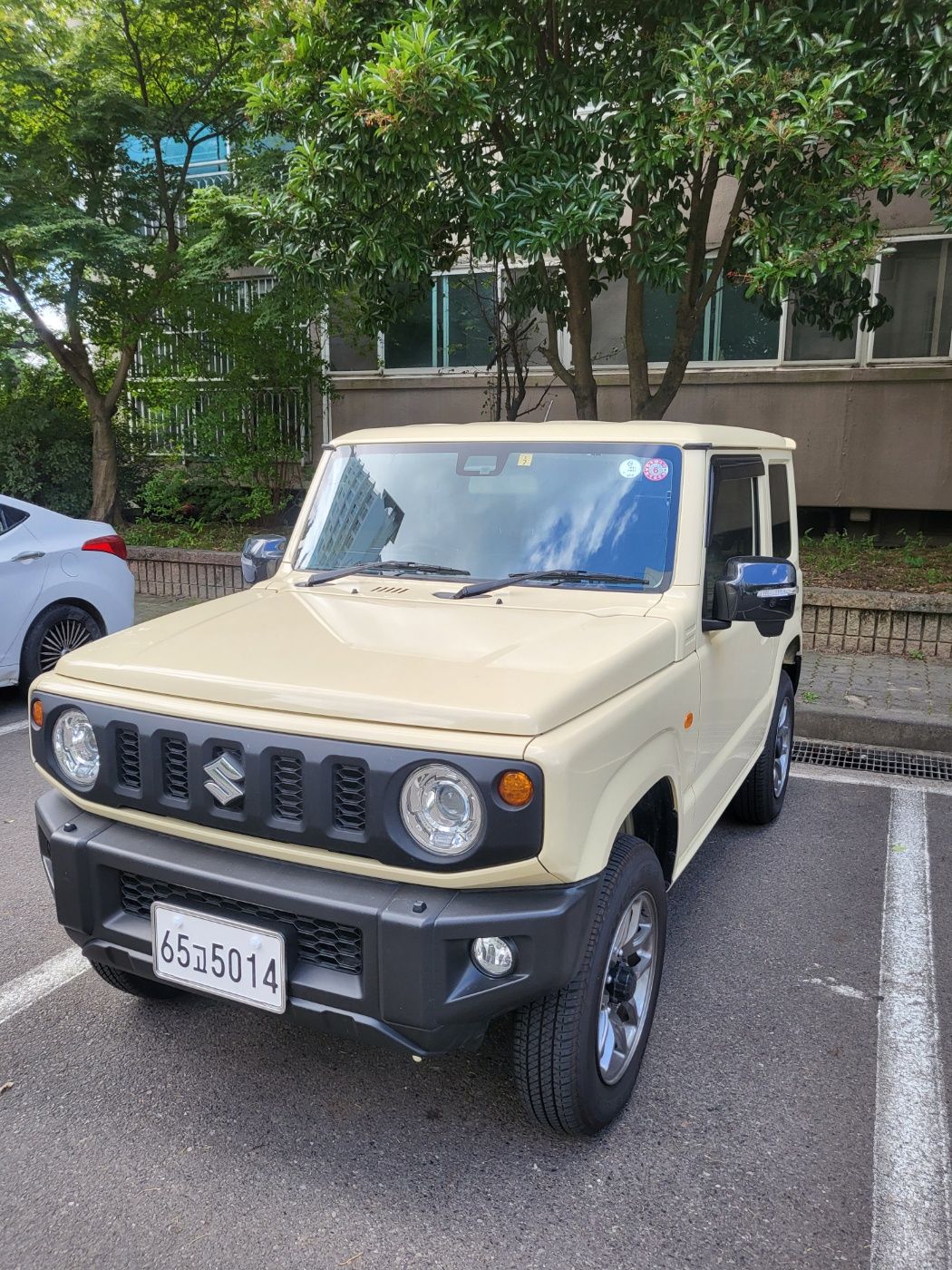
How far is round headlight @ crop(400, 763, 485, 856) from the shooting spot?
2141 mm

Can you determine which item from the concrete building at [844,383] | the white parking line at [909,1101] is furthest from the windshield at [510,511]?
the concrete building at [844,383]

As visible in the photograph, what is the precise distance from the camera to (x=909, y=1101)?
278 centimetres

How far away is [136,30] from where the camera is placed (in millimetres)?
10422

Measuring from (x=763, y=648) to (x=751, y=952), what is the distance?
1249mm

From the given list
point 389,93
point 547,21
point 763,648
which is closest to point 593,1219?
point 763,648

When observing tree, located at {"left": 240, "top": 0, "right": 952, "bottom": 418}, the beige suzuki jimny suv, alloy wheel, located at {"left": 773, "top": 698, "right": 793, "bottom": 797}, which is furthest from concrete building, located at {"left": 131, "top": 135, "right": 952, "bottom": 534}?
the beige suzuki jimny suv

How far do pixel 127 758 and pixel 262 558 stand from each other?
5.19ft

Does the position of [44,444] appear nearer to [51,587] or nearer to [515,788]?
[51,587]

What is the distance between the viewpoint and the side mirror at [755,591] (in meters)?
3.13

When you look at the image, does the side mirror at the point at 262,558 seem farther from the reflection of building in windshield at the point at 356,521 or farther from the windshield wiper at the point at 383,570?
the windshield wiper at the point at 383,570

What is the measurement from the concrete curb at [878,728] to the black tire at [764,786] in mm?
1444

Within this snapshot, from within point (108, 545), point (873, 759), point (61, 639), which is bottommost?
point (873, 759)

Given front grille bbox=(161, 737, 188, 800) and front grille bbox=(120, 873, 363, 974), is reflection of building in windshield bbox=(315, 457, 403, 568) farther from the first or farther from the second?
front grille bbox=(120, 873, 363, 974)

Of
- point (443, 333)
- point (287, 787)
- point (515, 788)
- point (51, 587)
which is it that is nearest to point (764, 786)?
point (515, 788)
